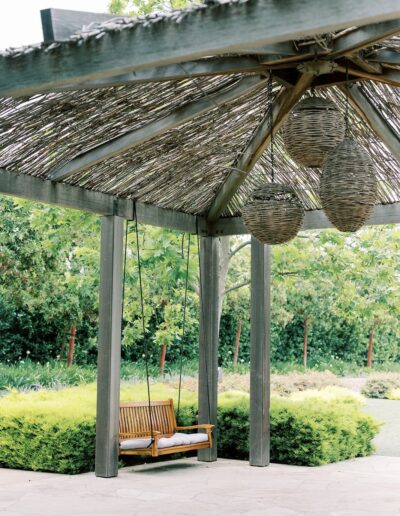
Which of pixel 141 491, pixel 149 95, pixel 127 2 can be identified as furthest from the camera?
pixel 127 2

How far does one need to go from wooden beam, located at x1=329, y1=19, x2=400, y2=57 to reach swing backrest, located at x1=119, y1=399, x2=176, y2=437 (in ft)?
13.7

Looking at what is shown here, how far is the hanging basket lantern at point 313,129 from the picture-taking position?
4.37m

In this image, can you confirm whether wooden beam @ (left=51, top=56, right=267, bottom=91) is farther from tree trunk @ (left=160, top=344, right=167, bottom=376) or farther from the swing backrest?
tree trunk @ (left=160, top=344, right=167, bottom=376)

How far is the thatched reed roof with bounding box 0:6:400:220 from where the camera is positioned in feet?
17.6

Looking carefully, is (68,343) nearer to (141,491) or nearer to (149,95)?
(141,491)

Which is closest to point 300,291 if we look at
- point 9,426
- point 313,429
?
point 313,429

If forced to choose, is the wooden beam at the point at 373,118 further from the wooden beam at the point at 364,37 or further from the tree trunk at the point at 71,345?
the tree trunk at the point at 71,345

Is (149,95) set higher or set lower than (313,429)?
higher

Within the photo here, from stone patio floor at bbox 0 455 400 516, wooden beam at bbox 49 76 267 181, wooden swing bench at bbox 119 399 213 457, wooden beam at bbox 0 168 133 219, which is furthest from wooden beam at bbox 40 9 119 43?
wooden swing bench at bbox 119 399 213 457

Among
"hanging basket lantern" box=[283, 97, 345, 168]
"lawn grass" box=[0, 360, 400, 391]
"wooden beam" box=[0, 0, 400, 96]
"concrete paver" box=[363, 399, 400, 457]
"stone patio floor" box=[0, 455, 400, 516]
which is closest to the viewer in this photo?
"wooden beam" box=[0, 0, 400, 96]

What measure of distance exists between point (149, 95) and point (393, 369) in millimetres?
15886

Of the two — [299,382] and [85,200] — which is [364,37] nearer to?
[85,200]

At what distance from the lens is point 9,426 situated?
292 inches

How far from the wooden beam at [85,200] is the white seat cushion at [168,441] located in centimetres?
207
